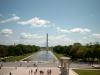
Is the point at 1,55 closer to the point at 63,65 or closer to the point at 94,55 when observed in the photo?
the point at 94,55

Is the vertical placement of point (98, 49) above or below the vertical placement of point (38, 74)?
above

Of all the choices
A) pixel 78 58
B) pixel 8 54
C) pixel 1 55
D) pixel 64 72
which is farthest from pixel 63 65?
pixel 8 54

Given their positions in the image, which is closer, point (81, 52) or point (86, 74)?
point (86, 74)

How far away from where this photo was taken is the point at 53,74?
3856 centimetres

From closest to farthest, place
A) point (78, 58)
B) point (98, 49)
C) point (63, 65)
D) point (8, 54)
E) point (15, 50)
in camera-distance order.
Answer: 1. point (63, 65)
2. point (98, 49)
3. point (78, 58)
4. point (8, 54)
5. point (15, 50)

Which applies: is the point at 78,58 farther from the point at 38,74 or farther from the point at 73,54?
the point at 38,74

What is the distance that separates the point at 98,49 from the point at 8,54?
45557 millimetres

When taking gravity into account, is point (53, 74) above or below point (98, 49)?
below

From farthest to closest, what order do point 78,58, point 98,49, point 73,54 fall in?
1. point 73,54
2. point 78,58
3. point 98,49

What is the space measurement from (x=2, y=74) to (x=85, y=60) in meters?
37.8

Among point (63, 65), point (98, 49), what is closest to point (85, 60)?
point (98, 49)

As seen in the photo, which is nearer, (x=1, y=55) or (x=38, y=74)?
(x=38, y=74)

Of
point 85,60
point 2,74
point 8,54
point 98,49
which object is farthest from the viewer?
point 8,54

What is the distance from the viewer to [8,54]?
97.7 m
